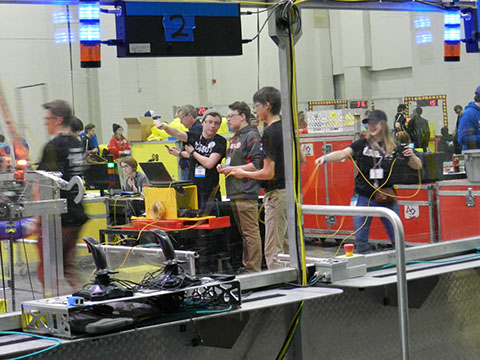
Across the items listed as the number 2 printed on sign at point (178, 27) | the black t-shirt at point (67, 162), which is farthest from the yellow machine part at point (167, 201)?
the number 2 printed on sign at point (178, 27)

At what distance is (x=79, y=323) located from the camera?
3.22 meters

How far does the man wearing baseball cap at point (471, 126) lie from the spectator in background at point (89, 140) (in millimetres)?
2591

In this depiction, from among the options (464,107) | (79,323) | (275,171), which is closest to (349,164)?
(464,107)

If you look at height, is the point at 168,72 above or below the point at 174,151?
above

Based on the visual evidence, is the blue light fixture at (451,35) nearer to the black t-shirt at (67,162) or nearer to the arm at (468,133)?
the arm at (468,133)

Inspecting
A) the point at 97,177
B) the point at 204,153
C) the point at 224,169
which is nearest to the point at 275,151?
the point at 224,169

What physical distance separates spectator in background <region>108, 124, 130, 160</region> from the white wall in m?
0.09

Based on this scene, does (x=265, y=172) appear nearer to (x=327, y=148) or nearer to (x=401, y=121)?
(x=401, y=121)

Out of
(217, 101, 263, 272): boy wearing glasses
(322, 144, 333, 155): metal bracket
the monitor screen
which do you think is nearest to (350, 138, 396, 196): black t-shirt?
(322, 144, 333, 155): metal bracket

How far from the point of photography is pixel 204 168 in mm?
6133

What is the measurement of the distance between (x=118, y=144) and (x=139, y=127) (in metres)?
0.36

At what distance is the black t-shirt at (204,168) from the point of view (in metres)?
5.97

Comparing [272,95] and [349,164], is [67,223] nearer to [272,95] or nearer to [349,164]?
[272,95]

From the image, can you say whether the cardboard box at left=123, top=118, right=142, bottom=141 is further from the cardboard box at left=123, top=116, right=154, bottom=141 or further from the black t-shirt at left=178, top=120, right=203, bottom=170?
the black t-shirt at left=178, top=120, right=203, bottom=170
